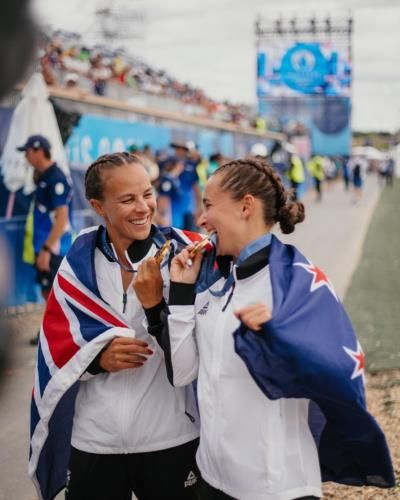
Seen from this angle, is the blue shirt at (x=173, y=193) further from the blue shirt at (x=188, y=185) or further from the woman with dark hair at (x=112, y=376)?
the woman with dark hair at (x=112, y=376)

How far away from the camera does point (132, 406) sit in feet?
7.80

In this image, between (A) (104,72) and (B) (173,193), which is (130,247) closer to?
(B) (173,193)

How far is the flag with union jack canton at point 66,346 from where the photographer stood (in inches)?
94.1

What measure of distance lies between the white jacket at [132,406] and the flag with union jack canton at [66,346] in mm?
54

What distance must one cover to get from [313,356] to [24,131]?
6.41 metres

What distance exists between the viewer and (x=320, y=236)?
1559 cm

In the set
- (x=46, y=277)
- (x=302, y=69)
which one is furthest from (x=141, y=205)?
(x=302, y=69)

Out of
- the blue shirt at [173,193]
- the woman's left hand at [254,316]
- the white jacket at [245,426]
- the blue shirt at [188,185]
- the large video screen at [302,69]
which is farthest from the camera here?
the large video screen at [302,69]

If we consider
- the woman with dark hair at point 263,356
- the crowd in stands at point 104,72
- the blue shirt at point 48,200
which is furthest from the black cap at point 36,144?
the woman with dark hair at point 263,356

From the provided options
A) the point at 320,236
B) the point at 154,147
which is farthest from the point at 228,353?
the point at 320,236

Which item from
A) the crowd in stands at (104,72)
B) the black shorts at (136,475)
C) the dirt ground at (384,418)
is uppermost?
the crowd in stands at (104,72)

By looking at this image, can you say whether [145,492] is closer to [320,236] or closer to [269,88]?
[320,236]

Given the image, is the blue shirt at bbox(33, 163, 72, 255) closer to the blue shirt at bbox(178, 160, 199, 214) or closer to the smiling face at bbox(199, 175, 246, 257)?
the blue shirt at bbox(178, 160, 199, 214)

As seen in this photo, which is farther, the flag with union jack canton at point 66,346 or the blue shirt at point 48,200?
the blue shirt at point 48,200
